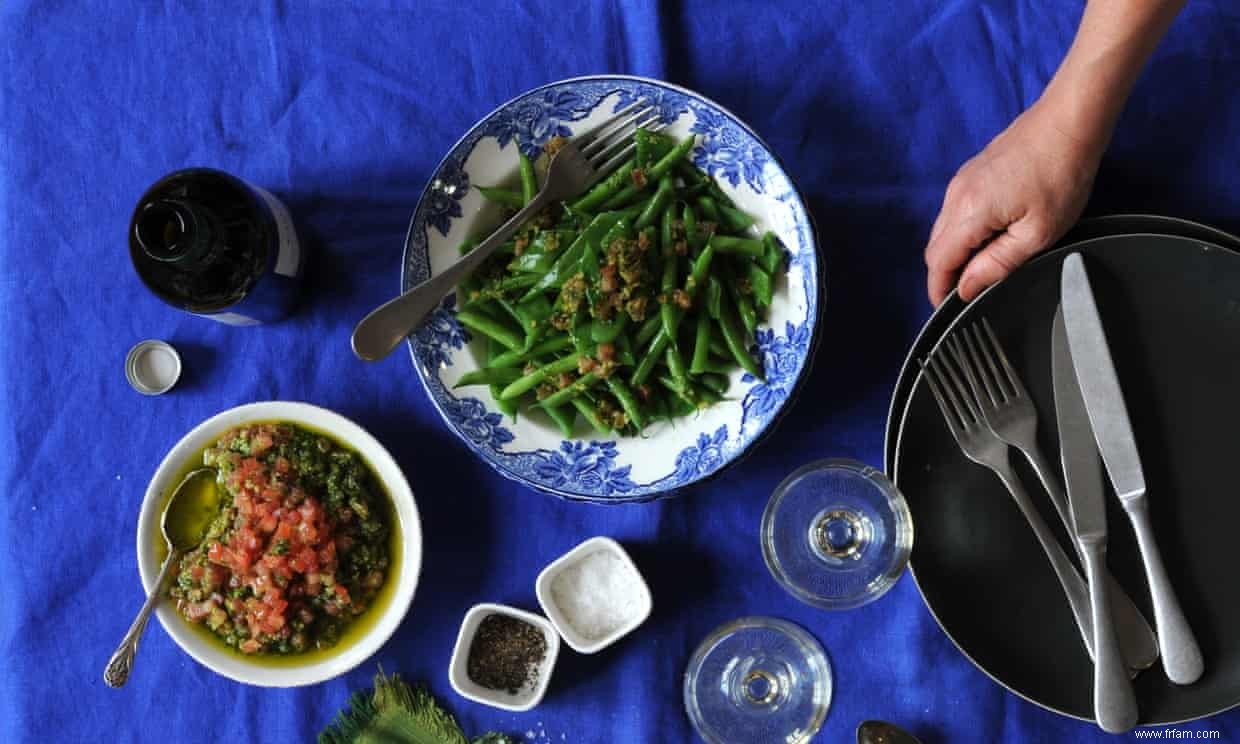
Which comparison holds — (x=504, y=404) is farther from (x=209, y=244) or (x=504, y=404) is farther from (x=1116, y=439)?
(x=1116, y=439)

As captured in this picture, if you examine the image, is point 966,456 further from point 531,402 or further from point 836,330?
point 531,402

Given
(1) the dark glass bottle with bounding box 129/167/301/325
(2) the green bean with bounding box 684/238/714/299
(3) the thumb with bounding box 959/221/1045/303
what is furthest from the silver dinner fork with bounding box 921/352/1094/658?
(1) the dark glass bottle with bounding box 129/167/301/325

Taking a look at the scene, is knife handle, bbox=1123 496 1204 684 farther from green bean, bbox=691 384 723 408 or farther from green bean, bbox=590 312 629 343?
green bean, bbox=590 312 629 343

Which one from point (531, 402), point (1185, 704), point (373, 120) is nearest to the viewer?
point (1185, 704)

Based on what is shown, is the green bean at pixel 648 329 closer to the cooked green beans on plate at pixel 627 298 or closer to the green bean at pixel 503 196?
the cooked green beans on plate at pixel 627 298

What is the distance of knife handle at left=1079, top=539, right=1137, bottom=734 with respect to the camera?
133 cm

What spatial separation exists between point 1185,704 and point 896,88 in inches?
40.8

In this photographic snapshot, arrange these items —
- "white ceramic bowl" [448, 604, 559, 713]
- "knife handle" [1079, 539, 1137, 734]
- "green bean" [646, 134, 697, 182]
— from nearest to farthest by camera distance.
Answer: "knife handle" [1079, 539, 1137, 734], "green bean" [646, 134, 697, 182], "white ceramic bowl" [448, 604, 559, 713]

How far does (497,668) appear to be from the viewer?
1574 mm

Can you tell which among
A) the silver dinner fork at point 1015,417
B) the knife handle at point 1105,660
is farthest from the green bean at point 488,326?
the knife handle at point 1105,660

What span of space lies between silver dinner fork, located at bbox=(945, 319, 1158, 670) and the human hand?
0.08 metres

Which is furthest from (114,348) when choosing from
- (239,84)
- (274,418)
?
(239,84)

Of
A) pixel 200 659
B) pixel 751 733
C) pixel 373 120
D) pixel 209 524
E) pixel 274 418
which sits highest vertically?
pixel 373 120

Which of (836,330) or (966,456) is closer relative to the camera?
(966,456)
